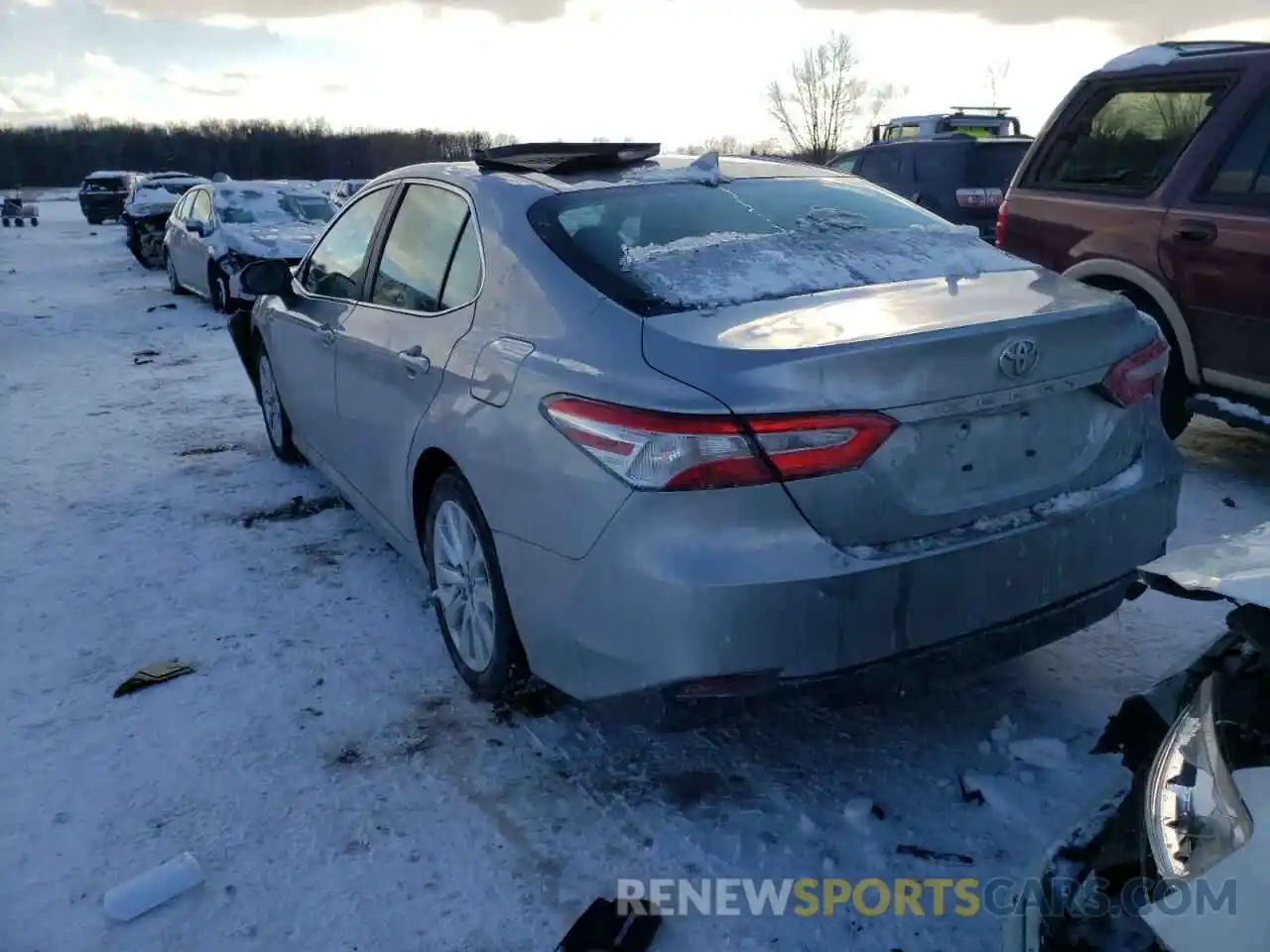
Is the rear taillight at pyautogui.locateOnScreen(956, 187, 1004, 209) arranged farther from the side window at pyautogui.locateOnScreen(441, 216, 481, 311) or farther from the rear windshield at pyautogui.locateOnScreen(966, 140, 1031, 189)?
the side window at pyautogui.locateOnScreen(441, 216, 481, 311)

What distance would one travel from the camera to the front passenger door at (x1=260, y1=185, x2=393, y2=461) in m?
4.35

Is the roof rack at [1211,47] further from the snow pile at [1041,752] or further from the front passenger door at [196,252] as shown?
the front passenger door at [196,252]

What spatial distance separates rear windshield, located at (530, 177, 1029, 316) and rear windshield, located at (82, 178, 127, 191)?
1541 inches

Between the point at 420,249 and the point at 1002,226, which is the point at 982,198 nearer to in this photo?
the point at 1002,226

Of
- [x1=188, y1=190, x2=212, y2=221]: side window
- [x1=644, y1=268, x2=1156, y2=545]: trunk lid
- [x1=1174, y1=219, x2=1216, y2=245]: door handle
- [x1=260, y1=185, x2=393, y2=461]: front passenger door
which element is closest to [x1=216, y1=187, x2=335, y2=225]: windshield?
[x1=188, y1=190, x2=212, y2=221]: side window

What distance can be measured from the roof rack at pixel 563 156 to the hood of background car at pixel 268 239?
28.8ft

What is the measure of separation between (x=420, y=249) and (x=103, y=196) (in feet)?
124

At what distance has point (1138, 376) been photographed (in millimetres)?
2855

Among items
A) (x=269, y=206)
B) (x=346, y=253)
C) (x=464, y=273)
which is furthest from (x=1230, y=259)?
(x=269, y=206)

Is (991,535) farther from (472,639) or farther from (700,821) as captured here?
(472,639)

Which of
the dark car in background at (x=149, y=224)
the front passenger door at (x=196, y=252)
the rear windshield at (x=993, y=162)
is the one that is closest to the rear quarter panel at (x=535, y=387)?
the rear windshield at (x=993, y=162)

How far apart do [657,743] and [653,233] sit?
155 cm

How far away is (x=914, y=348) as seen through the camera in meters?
2.41

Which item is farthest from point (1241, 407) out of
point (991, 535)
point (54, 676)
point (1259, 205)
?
point (54, 676)
